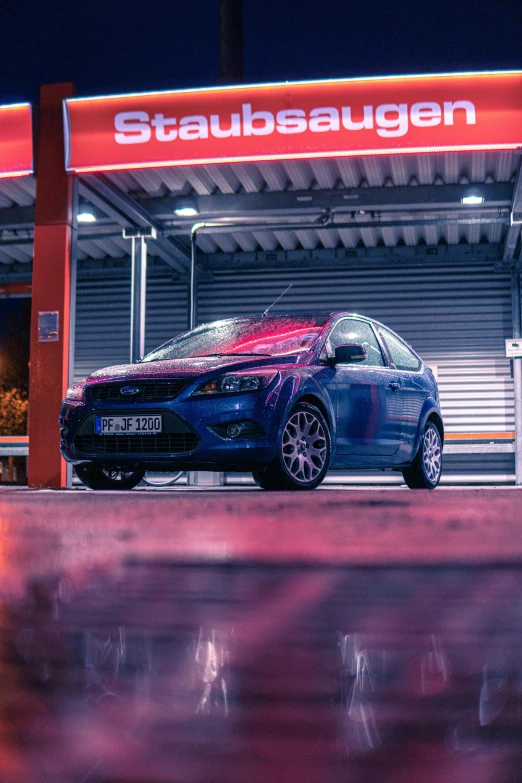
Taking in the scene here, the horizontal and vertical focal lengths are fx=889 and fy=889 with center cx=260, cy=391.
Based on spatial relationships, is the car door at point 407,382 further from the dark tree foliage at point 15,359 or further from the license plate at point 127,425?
the dark tree foliage at point 15,359

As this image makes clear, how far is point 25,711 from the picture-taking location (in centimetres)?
124

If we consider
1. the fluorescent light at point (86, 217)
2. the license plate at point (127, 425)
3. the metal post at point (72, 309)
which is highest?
the fluorescent light at point (86, 217)

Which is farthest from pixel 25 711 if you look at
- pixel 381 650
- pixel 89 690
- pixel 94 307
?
pixel 94 307

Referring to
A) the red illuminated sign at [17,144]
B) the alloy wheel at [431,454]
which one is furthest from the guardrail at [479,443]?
the alloy wheel at [431,454]

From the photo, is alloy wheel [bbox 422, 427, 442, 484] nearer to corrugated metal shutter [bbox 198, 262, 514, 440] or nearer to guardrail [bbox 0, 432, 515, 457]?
guardrail [bbox 0, 432, 515, 457]

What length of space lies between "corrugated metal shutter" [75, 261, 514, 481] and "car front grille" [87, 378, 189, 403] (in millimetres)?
12090

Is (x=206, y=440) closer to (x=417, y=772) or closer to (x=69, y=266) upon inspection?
(x=417, y=772)

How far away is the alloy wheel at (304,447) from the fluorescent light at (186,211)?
7.85 meters

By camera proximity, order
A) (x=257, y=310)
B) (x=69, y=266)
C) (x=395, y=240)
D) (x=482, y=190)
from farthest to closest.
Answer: (x=257, y=310), (x=395, y=240), (x=482, y=190), (x=69, y=266)

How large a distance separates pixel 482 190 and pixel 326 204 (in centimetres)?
230

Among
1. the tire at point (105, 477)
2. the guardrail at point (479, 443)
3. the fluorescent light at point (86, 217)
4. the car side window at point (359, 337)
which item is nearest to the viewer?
the tire at point (105, 477)

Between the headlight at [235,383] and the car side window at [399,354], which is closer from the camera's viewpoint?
the headlight at [235,383]

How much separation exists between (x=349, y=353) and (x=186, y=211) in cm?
762

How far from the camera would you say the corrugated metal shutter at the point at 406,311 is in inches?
704
